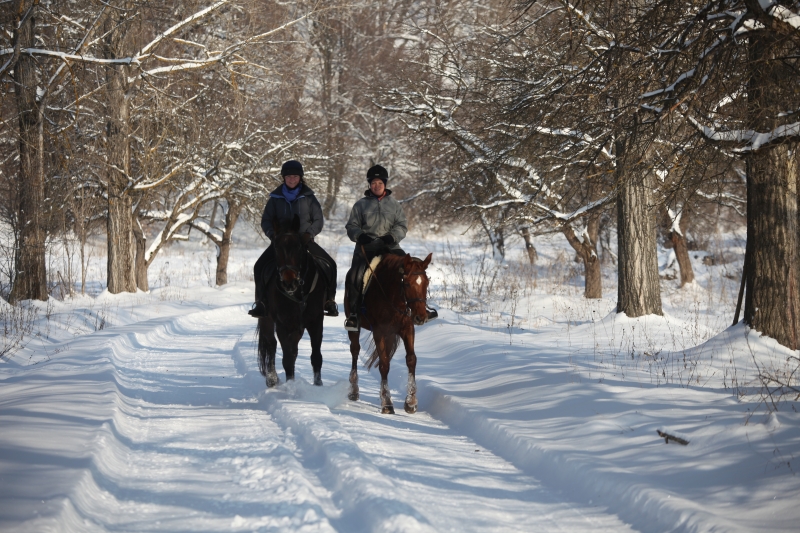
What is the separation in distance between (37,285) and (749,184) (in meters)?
15.2

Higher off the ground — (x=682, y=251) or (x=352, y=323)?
(x=682, y=251)

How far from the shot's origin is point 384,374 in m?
8.00

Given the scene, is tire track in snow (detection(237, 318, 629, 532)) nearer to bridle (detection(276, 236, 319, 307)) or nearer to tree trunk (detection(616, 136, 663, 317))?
bridle (detection(276, 236, 319, 307))

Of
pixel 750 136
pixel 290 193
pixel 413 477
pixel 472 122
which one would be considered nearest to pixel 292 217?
pixel 290 193

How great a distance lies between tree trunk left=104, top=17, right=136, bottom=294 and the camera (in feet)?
63.1

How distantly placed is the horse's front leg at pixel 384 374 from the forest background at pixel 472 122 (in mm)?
3453

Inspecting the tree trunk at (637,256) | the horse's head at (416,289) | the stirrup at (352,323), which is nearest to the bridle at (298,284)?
the stirrup at (352,323)

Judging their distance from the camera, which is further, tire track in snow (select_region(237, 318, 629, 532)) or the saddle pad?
the saddle pad

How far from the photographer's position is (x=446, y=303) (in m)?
19.4

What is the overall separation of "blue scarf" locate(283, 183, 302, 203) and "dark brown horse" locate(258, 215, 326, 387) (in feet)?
2.58

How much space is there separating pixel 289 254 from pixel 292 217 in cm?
111

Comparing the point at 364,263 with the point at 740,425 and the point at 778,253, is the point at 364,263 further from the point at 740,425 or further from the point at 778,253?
the point at 778,253

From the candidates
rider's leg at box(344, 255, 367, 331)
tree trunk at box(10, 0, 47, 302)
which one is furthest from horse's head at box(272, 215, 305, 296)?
tree trunk at box(10, 0, 47, 302)

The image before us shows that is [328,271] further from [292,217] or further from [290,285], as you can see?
[290,285]
